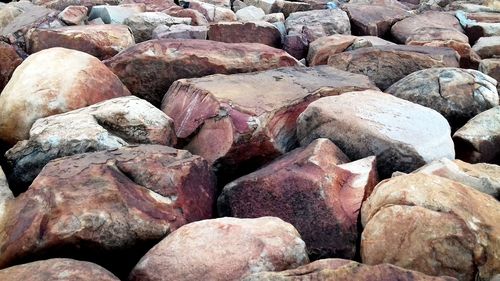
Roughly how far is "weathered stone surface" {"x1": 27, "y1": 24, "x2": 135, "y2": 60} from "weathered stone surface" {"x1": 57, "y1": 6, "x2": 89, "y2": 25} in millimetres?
879

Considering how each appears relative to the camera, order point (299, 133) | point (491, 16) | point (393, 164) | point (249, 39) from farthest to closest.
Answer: point (491, 16), point (249, 39), point (299, 133), point (393, 164)

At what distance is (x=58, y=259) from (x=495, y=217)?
1822mm

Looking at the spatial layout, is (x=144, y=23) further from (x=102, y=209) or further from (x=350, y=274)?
(x=350, y=274)

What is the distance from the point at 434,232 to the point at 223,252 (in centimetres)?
85

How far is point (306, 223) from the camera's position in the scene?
9.43 feet

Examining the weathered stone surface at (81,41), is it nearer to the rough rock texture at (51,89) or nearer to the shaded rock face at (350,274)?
the rough rock texture at (51,89)

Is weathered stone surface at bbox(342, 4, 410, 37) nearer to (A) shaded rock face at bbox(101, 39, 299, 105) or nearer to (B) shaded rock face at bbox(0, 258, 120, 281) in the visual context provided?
(A) shaded rock face at bbox(101, 39, 299, 105)

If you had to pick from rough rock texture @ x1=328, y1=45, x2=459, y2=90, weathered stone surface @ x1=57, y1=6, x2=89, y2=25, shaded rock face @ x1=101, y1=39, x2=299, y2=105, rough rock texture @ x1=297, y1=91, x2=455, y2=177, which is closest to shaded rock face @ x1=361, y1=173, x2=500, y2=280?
rough rock texture @ x1=297, y1=91, x2=455, y2=177

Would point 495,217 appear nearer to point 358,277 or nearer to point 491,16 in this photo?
point 358,277

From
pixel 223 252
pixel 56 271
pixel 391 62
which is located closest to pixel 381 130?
pixel 223 252

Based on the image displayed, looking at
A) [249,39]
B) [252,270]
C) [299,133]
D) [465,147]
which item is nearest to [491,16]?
[249,39]

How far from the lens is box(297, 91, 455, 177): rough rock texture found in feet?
11.0

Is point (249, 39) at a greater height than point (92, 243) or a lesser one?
lesser

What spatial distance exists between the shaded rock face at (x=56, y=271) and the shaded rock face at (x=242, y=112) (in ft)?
4.19
